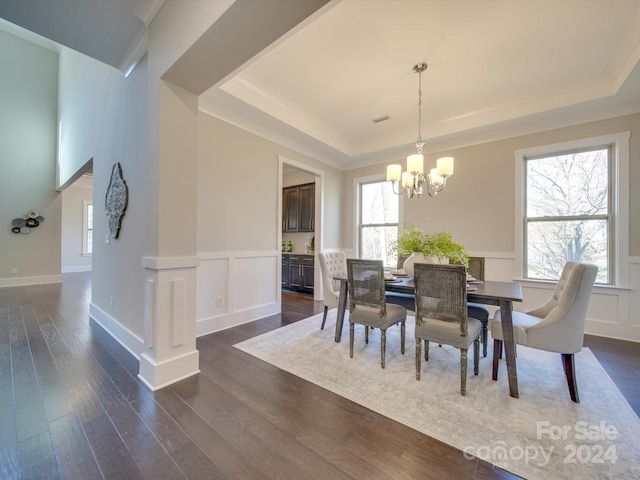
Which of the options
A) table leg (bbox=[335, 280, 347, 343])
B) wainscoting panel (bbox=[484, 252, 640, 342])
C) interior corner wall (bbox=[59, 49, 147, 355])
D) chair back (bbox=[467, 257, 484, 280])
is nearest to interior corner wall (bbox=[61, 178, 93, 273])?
interior corner wall (bbox=[59, 49, 147, 355])

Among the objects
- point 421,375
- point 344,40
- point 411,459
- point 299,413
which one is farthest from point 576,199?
point 299,413

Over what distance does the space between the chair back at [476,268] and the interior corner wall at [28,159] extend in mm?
9289

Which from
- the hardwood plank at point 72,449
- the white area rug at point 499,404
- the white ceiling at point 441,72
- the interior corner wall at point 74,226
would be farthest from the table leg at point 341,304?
the interior corner wall at point 74,226

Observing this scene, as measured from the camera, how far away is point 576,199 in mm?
3340

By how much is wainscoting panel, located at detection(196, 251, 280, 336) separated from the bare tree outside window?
3738 millimetres

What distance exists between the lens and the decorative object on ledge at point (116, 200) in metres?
2.53

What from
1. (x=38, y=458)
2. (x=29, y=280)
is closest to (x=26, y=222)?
(x=29, y=280)

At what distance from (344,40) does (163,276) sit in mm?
2608

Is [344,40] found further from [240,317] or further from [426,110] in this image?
[240,317]

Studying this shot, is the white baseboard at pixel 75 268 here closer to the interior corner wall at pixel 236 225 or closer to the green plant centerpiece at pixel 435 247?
the interior corner wall at pixel 236 225

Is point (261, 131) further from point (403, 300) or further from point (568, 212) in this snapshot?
point (568, 212)

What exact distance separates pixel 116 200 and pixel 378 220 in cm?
406

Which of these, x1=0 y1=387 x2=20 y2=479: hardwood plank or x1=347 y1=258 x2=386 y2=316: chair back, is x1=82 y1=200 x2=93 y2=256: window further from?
x1=347 y1=258 x2=386 y2=316: chair back

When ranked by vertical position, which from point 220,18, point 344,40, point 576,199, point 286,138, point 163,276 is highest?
point 344,40
